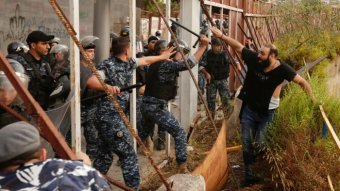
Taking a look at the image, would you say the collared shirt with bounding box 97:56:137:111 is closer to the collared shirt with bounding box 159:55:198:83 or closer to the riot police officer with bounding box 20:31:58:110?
the riot police officer with bounding box 20:31:58:110

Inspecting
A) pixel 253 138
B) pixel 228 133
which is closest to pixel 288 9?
pixel 228 133

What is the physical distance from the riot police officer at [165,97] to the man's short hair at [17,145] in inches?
155

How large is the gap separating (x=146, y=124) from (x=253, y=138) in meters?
1.37

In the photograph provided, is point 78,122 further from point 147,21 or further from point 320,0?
point 320,0

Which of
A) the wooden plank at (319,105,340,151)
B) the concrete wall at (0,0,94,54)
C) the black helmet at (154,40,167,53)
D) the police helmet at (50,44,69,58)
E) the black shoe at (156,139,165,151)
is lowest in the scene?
the black shoe at (156,139,165,151)

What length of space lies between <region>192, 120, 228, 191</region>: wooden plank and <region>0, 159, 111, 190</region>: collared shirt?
8.61 ft

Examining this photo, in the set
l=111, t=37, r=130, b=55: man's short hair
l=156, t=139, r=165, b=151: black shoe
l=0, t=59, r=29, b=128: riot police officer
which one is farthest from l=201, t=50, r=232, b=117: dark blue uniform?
l=0, t=59, r=29, b=128: riot police officer

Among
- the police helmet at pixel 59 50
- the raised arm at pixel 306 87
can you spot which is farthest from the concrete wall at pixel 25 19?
the raised arm at pixel 306 87

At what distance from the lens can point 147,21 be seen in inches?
656

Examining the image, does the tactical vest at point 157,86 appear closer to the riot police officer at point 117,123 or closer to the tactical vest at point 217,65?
the riot police officer at point 117,123

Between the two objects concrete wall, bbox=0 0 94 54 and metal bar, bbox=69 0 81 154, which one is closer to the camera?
metal bar, bbox=69 0 81 154

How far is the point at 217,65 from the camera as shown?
932 centimetres

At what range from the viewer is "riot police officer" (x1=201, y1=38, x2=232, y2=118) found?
935cm

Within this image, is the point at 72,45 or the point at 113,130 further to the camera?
the point at 113,130
